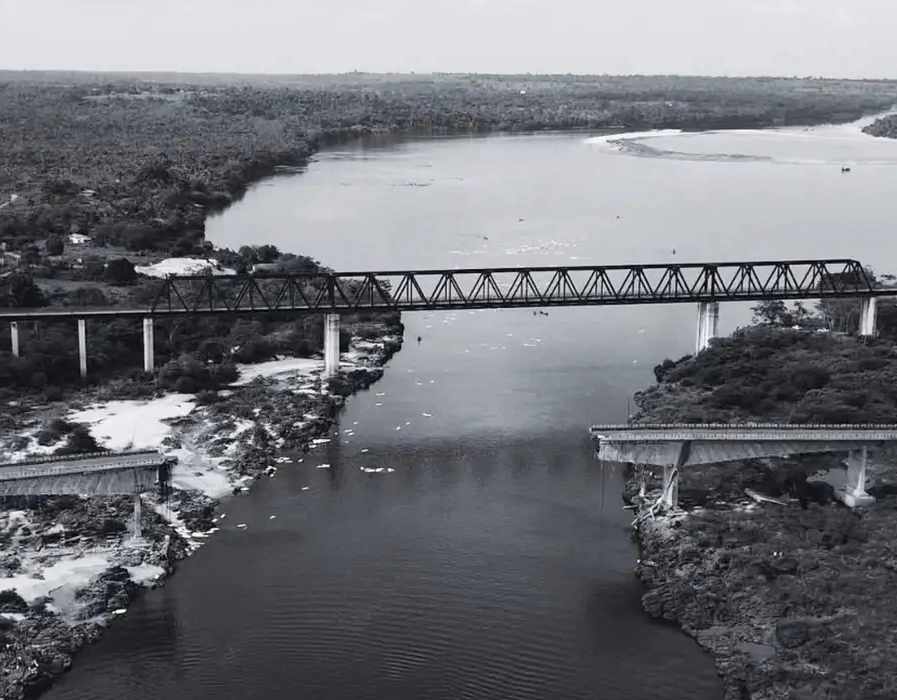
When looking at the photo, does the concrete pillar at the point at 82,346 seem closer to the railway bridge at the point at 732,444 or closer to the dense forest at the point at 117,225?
the dense forest at the point at 117,225

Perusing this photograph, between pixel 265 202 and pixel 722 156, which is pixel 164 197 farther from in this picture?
pixel 722 156

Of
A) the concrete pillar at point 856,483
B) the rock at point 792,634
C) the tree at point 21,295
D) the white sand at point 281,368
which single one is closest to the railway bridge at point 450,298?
the white sand at point 281,368

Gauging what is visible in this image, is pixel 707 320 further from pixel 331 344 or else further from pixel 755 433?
pixel 755 433

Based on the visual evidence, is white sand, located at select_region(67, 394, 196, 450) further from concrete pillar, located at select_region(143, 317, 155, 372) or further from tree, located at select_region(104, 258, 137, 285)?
tree, located at select_region(104, 258, 137, 285)

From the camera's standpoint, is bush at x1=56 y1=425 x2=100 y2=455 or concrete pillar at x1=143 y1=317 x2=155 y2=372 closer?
bush at x1=56 y1=425 x2=100 y2=455

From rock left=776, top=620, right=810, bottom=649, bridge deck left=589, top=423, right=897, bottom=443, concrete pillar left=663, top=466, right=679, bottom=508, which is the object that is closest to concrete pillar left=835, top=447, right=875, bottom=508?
bridge deck left=589, top=423, right=897, bottom=443

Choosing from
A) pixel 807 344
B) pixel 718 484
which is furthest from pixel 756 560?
pixel 807 344

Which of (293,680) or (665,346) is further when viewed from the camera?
(665,346)
